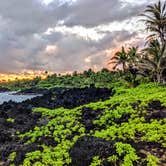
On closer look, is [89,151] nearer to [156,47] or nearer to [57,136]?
[57,136]

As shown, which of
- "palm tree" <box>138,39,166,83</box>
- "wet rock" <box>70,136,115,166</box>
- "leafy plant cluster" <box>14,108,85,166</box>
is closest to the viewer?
"wet rock" <box>70,136,115,166</box>

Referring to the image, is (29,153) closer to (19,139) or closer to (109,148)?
(109,148)

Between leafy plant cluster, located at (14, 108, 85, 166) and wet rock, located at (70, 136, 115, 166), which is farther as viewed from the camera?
leafy plant cluster, located at (14, 108, 85, 166)

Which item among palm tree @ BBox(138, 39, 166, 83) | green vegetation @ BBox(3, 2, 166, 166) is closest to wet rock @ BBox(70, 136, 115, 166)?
green vegetation @ BBox(3, 2, 166, 166)

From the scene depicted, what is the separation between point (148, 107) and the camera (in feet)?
84.5

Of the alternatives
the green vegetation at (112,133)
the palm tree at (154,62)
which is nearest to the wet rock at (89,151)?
the green vegetation at (112,133)

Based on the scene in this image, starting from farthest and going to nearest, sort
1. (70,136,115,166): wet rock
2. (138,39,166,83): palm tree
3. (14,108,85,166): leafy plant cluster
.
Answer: (138,39,166,83): palm tree, (14,108,85,166): leafy plant cluster, (70,136,115,166): wet rock

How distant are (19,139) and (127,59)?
58.1 metres

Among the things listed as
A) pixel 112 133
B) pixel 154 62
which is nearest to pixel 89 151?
pixel 112 133

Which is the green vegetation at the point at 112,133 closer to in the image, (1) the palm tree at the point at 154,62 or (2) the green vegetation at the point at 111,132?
(2) the green vegetation at the point at 111,132

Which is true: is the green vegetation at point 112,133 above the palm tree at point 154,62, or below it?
below

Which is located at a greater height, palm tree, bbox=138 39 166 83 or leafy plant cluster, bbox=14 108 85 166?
palm tree, bbox=138 39 166 83

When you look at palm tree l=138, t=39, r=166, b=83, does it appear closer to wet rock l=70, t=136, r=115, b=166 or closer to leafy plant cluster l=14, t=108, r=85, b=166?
leafy plant cluster l=14, t=108, r=85, b=166

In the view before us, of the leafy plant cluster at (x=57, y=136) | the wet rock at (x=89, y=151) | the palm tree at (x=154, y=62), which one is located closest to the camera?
the wet rock at (x=89, y=151)
